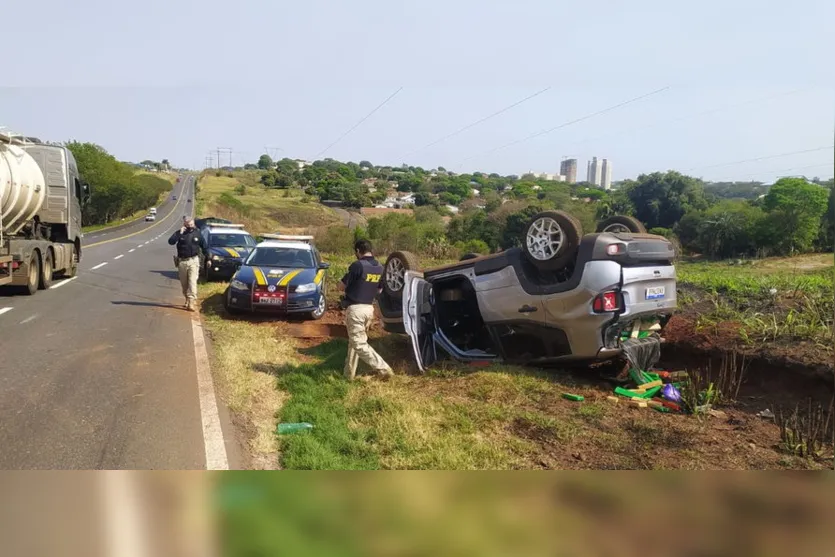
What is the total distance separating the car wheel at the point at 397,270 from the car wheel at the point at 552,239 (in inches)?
75.6

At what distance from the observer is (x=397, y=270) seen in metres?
8.57

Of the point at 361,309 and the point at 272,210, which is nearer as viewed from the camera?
the point at 361,309

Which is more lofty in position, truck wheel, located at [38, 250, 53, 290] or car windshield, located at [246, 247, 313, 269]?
car windshield, located at [246, 247, 313, 269]

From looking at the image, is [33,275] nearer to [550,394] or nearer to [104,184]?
[550,394]

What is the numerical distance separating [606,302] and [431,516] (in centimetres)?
437

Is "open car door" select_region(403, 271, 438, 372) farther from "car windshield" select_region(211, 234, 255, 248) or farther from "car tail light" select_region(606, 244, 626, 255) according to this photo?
"car windshield" select_region(211, 234, 255, 248)

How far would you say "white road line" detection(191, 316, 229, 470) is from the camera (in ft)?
14.6

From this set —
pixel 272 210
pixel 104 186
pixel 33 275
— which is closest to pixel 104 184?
pixel 104 186

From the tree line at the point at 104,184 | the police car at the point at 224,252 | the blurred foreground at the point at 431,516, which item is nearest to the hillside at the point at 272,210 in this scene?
the tree line at the point at 104,184

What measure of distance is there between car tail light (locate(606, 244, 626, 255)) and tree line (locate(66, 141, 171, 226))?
5344cm

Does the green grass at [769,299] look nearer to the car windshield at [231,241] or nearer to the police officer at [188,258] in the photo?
the police officer at [188,258]

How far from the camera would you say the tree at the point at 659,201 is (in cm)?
920

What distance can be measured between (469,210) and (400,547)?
62.3 feet

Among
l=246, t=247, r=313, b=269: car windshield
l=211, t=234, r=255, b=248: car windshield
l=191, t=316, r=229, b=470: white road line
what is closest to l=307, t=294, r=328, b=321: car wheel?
l=246, t=247, r=313, b=269: car windshield
